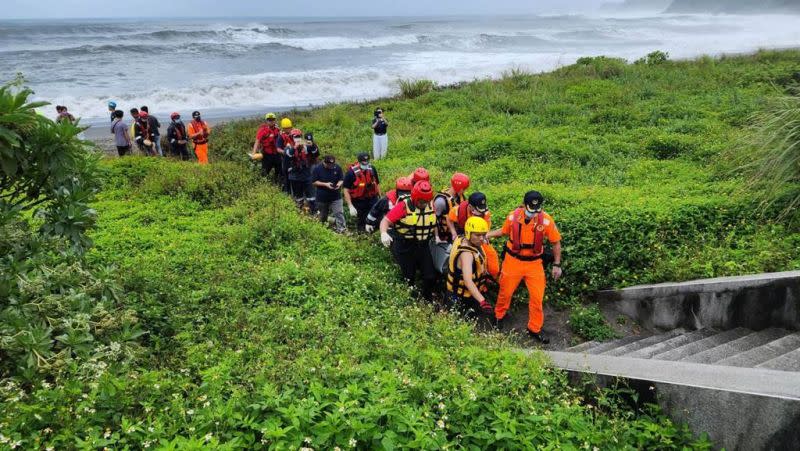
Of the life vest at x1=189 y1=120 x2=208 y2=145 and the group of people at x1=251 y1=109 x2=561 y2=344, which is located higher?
the life vest at x1=189 y1=120 x2=208 y2=145

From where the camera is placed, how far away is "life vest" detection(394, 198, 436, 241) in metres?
6.98

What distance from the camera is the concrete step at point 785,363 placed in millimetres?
4438

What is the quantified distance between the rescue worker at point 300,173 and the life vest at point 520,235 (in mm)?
4783

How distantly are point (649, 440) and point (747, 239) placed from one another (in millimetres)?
4570

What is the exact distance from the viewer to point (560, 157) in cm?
1215

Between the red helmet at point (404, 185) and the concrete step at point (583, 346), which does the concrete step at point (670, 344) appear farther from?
the red helmet at point (404, 185)

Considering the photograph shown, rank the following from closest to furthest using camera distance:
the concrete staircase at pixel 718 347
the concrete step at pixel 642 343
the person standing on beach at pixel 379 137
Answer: the concrete staircase at pixel 718 347, the concrete step at pixel 642 343, the person standing on beach at pixel 379 137

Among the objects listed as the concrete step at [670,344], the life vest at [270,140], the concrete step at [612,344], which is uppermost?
the life vest at [270,140]

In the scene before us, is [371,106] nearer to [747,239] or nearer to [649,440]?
[747,239]

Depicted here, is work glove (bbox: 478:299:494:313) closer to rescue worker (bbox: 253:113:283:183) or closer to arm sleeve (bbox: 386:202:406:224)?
arm sleeve (bbox: 386:202:406:224)

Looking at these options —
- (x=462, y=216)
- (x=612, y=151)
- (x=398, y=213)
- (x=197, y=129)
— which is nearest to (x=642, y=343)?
(x=462, y=216)

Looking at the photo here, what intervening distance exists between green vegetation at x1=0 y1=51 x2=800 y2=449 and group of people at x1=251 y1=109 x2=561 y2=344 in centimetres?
62

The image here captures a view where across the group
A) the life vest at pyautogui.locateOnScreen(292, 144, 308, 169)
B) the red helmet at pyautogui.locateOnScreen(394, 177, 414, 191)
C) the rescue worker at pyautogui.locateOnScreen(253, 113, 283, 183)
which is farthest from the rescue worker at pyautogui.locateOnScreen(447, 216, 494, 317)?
the rescue worker at pyautogui.locateOnScreen(253, 113, 283, 183)

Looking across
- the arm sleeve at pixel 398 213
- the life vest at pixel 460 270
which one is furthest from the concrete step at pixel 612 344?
the arm sleeve at pixel 398 213
